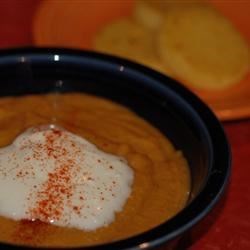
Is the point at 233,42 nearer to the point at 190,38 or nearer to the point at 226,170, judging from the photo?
the point at 190,38

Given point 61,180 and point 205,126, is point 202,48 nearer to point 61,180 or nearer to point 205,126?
point 205,126

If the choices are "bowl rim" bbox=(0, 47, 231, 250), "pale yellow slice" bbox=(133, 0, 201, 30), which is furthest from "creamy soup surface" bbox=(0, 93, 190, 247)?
"pale yellow slice" bbox=(133, 0, 201, 30)

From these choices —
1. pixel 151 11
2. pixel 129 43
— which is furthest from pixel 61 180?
pixel 151 11

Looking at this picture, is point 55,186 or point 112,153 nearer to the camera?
point 55,186

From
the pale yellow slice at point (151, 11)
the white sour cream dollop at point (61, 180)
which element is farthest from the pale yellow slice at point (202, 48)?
the white sour cream dollop at point (61, 180)

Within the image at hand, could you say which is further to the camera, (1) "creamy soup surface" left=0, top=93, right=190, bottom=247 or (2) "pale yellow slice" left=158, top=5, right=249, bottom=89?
(2) "pale yellow slice" left=158, top=5, right=249, bottom=89

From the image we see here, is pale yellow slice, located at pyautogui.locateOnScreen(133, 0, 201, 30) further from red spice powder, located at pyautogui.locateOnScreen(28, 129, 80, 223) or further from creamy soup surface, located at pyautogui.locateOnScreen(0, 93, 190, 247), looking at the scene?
red spice powder, located at pyautogui.locateOnScreen(28, 129, 80, 223)
